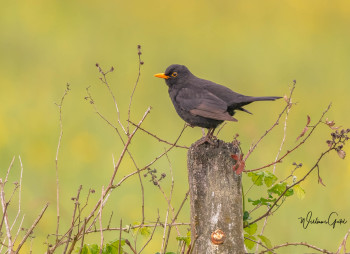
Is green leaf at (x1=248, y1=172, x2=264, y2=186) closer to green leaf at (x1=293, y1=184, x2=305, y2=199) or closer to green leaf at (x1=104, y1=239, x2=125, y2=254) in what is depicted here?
green leaf at (x1=293, y1=184, x2=305, y2=199)

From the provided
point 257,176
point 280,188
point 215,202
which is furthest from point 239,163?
point 280,188

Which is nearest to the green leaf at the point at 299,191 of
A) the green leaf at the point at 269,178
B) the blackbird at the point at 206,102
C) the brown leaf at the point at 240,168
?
the green leaf at the point at 269,178

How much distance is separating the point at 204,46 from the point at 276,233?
16.3 feet

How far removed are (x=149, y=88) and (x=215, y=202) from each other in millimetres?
6100

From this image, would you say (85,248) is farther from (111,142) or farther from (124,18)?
(124,18)

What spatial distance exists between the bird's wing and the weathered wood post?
744mm

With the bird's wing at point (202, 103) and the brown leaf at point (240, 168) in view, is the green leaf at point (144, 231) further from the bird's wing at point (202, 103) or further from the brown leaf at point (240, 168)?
the brown leaf at point (240, 168)

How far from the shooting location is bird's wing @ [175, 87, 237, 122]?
6070 millimetres

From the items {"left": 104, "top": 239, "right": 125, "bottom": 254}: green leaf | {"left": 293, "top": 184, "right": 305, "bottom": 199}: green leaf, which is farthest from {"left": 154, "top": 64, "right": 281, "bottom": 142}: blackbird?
{"left": 104, "top": 239, "right": 125, "bottom": 254}: green leaf

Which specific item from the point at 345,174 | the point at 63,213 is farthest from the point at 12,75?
the point at 345,174

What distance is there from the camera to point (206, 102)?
6.25m

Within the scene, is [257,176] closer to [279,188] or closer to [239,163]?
[279,188]

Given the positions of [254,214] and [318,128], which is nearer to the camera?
[254,214]

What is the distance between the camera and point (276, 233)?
8.00 meters
